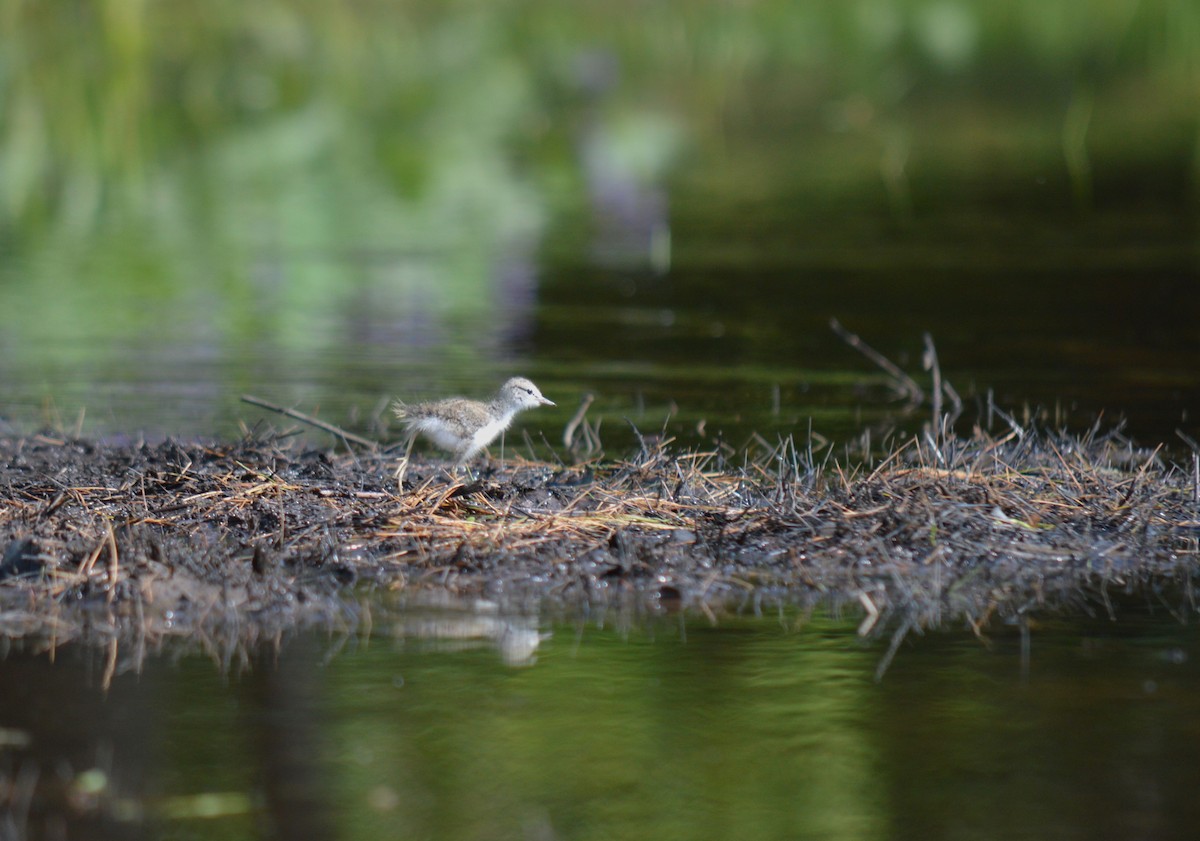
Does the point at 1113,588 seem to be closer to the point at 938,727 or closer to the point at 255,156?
the point at 938,727

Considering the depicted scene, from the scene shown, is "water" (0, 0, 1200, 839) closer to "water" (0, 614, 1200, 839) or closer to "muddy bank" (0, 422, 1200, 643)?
"water" (0, 614, 1200, 839)

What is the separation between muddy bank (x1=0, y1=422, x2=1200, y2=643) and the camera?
643cm

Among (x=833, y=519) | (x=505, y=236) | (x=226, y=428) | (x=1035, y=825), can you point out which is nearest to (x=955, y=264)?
(x=505, y=236)

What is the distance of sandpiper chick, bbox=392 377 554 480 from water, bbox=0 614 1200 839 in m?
1.93

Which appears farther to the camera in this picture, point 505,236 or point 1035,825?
point 505,236

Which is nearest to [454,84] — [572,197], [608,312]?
[572,197]

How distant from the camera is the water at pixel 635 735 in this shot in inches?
186

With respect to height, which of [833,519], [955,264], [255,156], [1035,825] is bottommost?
[1035,825]

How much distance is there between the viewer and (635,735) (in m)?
5.32

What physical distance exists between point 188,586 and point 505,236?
1319 centimetres

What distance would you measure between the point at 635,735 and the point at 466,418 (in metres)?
3.00

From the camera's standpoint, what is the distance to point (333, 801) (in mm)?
4781

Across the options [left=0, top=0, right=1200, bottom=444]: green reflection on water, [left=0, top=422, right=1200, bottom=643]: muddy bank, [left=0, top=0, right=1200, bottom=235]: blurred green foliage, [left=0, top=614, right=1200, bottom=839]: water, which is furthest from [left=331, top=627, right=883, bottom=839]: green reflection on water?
[left=0, top=0, right=1200, bottom=235]: blurred green foliage

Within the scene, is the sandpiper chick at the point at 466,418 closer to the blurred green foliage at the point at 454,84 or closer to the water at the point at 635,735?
the water at the point at 635,735
